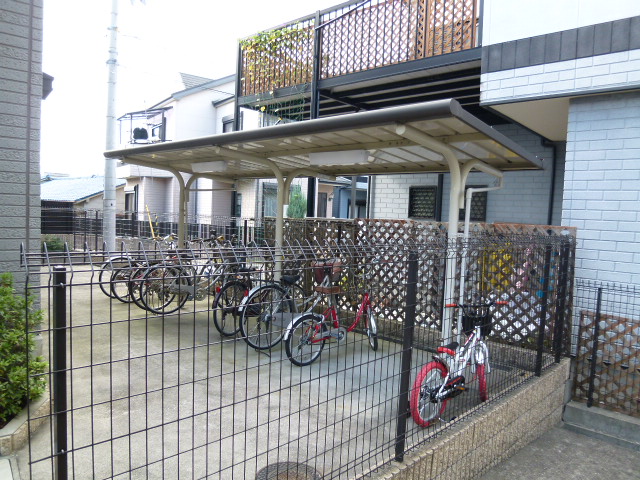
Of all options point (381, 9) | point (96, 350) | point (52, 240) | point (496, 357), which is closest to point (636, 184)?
point (496, 357)

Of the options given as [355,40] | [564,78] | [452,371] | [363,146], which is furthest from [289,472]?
[355,40]

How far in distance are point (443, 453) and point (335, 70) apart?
636 centimetres

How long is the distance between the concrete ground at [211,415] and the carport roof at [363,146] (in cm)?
168

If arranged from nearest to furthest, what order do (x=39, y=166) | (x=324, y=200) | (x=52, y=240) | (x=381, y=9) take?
(x=39, y=166) → (x=381, y=9) → (x=52, y=240) → (x=324, y=200)

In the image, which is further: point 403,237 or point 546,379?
point 403,237

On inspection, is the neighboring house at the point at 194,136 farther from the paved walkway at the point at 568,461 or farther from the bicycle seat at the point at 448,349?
the bicycle seat at the point at 448,349

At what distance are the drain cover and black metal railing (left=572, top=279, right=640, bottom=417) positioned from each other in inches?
142

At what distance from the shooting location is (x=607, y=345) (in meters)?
4.84

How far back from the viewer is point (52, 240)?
11992 millimetres

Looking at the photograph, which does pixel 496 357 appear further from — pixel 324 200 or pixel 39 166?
pixel 324 200

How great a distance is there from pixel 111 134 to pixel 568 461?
9359 mm

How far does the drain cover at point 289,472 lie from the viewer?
8.57ft

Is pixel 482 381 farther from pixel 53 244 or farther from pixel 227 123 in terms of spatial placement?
pixel 227 123

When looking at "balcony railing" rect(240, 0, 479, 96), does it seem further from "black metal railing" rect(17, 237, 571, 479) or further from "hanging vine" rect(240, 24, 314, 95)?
"black metal railing" rect(17, 237, 571, 479)
